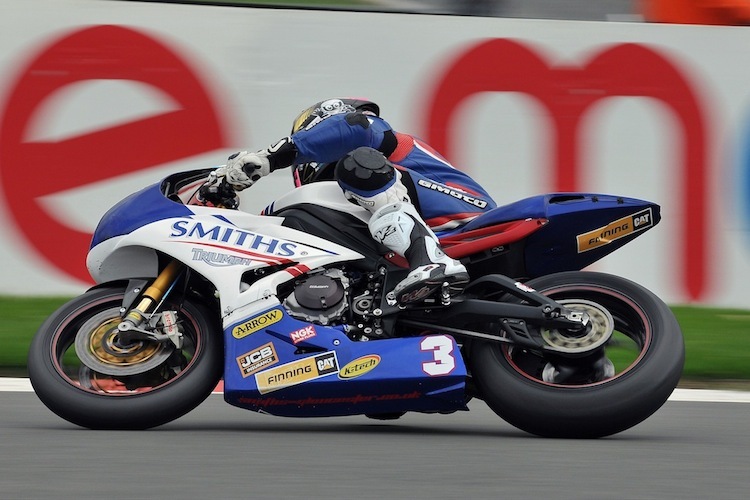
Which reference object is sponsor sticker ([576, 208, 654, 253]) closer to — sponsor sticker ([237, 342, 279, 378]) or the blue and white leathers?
the blue and white leathers

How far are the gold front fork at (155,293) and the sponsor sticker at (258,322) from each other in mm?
337

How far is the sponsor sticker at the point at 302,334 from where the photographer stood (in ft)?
16.6

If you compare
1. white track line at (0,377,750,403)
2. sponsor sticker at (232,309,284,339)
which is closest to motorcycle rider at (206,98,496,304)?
sponsor sticker at (232,309,284,339)

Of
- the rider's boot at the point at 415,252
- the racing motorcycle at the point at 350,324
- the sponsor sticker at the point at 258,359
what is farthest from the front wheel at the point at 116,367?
the rider's boot at the point at 415,252

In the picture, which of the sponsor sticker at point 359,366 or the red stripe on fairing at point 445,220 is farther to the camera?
the red stripe on fairing at point 445,220

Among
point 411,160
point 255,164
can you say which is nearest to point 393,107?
point 411,160

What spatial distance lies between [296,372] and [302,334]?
0.15m

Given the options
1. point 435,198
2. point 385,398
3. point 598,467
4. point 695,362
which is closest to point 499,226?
point 435,198

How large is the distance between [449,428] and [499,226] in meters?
0.89

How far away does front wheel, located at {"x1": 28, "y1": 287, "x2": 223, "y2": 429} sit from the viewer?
5.06m

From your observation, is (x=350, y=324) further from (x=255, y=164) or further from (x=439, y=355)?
(x=255, y=164)

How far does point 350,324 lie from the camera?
516cm

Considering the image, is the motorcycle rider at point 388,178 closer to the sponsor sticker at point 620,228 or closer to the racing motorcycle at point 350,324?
the racing motorcycle at point 350,324

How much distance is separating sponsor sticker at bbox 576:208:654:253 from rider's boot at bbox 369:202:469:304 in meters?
0.51
